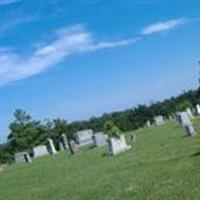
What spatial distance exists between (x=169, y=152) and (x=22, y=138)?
147 feet

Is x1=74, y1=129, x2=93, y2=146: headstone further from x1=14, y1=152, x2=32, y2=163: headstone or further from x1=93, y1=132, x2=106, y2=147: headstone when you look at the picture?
x1=93, y1=132, x2=106, y2=147: headstone

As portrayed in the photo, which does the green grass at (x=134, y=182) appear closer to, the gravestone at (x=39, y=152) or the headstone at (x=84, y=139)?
the headstone at (x=84, y=139)

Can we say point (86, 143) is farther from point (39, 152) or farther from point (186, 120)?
point (186, 120)

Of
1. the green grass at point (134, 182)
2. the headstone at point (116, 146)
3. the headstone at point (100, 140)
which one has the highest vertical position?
the headstone at point (100, 140)

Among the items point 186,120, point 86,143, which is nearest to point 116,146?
point 186,120

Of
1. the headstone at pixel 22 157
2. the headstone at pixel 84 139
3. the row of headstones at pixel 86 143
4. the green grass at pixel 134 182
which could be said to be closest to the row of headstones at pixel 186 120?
the green grass at pixel 134 182

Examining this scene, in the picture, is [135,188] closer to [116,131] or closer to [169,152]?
[169,152]

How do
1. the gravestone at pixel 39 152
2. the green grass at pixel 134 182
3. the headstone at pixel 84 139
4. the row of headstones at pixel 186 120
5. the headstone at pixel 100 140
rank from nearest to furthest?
the green grass at pixel 134 182 → the row of headstones at pixel 186 120 → the headstone at pixel 100 140 → the headstone at pixel 84 139 → the gravestone at pixel 39 152

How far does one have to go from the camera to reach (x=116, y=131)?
1276 inches

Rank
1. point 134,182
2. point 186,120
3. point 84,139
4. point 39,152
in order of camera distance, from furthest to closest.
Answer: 1. point 39,152
2. point 84,139
3. point 186,120
4. point 134,182

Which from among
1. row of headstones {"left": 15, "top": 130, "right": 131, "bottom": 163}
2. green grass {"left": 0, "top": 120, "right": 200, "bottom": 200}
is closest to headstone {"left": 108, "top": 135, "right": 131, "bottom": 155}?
row of headstones {"left": 15, "top": 130, "right": 131, "bottom": 163}

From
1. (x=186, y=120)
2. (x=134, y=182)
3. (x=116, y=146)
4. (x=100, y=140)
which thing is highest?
(x=100, y=140)

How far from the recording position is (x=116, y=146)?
92.6 feet

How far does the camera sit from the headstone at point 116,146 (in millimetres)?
27931
